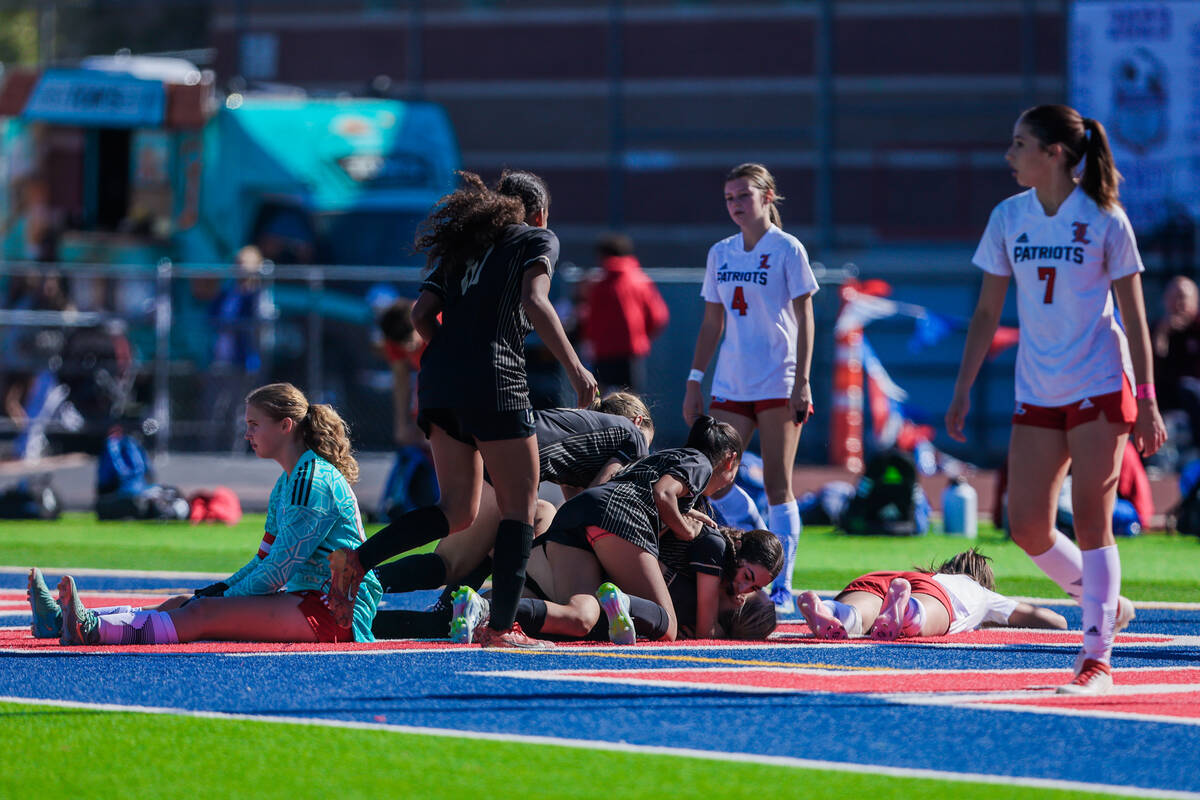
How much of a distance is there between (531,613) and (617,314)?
9.18 meters

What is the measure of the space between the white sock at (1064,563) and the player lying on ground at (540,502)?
6.41 feet

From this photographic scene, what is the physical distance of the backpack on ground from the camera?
1426cm

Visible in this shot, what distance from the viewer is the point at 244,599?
7.50 m

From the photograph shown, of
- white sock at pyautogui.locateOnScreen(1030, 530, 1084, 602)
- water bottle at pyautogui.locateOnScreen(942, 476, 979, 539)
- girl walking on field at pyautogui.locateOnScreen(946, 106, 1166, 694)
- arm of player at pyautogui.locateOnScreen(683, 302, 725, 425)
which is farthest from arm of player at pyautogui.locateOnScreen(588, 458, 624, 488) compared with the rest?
water bottle at pyautogui.locateOnScreen(942, 476, 979, 539)

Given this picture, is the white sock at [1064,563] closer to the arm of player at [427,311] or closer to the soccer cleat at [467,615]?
the soccer cleat at [467,615]

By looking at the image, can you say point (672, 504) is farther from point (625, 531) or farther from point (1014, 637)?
point (1014, 637)

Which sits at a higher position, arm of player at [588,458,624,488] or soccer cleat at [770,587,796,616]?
arm of player at [588,458,624,488]

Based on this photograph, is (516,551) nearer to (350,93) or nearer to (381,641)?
(381,641)

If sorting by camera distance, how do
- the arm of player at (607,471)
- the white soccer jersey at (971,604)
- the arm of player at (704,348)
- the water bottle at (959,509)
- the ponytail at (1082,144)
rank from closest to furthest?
the ponytail at (1082,144) → the arm of player at (607,471) → the white soccer jersey at (971,604) → the arm of player at (704,348) → the water bottle at (959,509)

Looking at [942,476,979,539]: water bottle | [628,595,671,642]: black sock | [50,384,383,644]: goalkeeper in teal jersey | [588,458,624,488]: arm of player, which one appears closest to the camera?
[50,384,383,644]: goalkeeper in teal jersey

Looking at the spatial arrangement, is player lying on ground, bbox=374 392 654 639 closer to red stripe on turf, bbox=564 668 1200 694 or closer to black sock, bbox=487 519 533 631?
black sock, bbox=487 519 533 631

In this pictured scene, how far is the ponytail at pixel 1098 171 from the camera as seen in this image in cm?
651

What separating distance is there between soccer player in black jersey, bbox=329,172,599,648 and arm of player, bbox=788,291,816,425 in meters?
2.31

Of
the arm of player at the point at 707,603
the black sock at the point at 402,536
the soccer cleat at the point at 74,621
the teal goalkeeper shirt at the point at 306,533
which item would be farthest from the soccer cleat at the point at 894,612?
the soccer cleat at the point at 74,621
